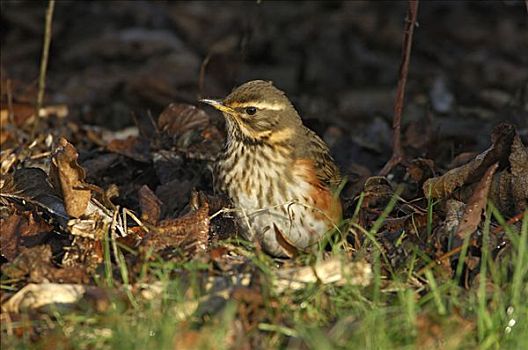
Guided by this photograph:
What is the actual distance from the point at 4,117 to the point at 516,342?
17.0 ft

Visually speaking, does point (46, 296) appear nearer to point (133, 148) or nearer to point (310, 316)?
point (310, 316)

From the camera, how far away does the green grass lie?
479cm

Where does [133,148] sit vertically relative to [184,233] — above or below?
below

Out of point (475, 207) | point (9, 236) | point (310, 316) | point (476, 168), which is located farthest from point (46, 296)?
point (476, 168)

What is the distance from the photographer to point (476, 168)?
21.5 ft

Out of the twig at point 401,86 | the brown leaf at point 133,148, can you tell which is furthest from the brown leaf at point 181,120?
the twig at point 401,86

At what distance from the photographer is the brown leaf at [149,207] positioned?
21.1 feet

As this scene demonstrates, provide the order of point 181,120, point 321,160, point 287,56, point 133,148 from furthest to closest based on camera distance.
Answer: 1. point 287,56
2. point 133,148
3. point 181,120
4. point 321,160

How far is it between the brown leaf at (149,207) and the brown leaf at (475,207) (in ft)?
6.17

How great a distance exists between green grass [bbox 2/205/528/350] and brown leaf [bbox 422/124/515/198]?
1054 millimetres

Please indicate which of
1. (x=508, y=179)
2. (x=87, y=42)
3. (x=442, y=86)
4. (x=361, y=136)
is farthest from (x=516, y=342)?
Answer: (x=87, y=42)

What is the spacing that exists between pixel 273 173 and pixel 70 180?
1272mm

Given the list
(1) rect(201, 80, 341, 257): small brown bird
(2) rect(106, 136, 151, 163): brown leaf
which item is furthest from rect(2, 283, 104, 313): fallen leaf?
(2) rect(106, 136, 151, 163): brown leaf

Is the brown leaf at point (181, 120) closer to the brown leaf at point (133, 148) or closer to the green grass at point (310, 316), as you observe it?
the brown leaf at point (133, 148)
